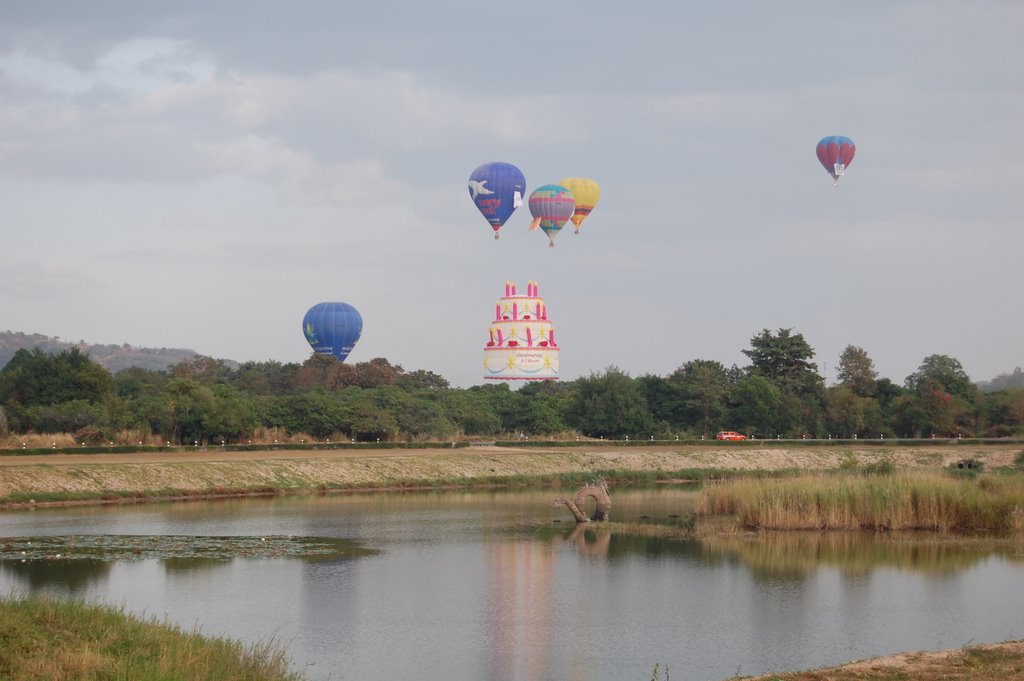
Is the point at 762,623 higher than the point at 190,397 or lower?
lower

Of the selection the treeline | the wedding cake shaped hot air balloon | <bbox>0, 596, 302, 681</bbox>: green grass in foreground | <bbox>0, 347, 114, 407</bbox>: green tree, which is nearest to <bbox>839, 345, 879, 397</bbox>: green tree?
the treeline

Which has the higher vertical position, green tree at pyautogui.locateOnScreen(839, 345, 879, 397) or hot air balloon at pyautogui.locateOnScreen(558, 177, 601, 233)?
hot air balloon at pyautogui.locateOnScreen(558, 177, 601, 233)

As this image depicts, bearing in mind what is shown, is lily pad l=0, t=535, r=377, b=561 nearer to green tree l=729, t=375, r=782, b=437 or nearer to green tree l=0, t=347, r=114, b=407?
green tree l=0, t=347, r=114, b=407

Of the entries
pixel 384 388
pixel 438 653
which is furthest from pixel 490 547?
pixel 384 388

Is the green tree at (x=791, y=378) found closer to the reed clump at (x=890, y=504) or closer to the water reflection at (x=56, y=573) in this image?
the reed clump at (x=890, y=504)

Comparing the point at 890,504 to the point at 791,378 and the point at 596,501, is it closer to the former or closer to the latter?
the point at 596,501

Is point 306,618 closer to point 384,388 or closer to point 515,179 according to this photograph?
point 384,388

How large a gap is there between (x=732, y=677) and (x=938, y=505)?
18663mm

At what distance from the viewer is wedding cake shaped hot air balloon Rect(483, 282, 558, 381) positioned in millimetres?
117625

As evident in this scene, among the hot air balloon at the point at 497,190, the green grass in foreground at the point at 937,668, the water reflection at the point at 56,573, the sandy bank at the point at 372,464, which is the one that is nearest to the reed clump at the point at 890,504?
the green grass in foreground at the point at 937,668

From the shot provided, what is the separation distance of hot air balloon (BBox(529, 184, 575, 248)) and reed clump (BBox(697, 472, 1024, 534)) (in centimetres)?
6359

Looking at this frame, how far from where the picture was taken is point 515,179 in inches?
3789

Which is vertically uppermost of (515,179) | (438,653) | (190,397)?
(515,179)

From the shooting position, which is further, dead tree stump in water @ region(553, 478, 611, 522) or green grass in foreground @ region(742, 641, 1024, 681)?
dead tree stump in water @ region(553, 478, 611, 522)
